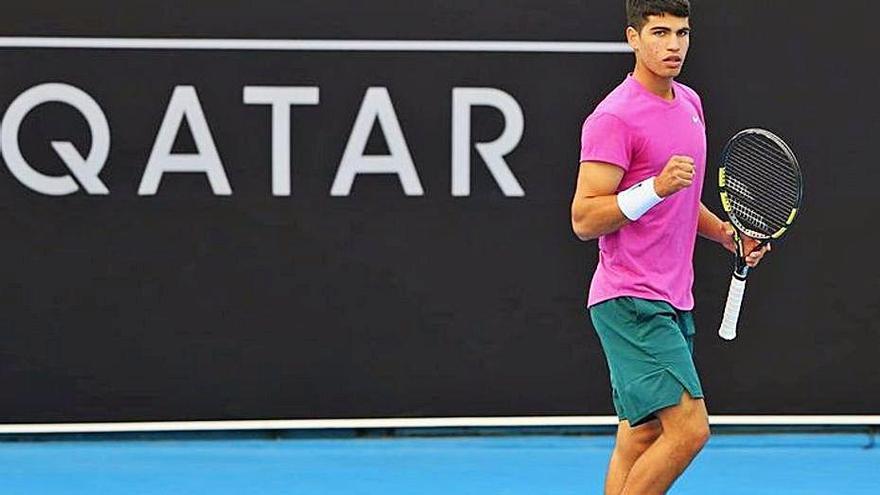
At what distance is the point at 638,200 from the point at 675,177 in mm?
112

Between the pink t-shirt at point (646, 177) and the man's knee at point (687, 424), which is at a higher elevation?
the pink t-shirt at point (646, 177)

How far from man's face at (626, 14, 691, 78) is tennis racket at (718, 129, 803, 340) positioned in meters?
0.29

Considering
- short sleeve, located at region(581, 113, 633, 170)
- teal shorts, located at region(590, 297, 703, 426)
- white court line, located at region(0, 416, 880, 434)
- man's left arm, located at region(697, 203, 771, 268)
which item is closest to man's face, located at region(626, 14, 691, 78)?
short sleeve, located at region(581, 113, 633, 170)

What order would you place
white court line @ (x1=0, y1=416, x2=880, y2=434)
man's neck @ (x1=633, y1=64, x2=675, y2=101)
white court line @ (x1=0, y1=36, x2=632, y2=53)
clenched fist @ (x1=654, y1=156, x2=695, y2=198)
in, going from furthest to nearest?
white court line @ (x1=0, y1=416, x2=880, y2=434)
white court line @ (x1=0, y1=36, x2=632, y2=53)
man's neck @ (x1=633, y1=64, x2=675, y2=101)
clenched fist @ (x1=654, y1=156, x2=695, y2=198)

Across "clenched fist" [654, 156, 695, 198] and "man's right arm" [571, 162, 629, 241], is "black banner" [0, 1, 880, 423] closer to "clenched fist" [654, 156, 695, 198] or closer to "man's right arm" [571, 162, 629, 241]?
"man's right arm" [571, 162, 629, 241]

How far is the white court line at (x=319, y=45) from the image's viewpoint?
207 inches

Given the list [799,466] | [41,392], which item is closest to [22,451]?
[41,392]

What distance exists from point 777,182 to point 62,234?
7.40 feet

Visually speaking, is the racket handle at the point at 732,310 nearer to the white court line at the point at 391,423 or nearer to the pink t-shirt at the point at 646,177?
the pink t-shirt at the point at 646,177

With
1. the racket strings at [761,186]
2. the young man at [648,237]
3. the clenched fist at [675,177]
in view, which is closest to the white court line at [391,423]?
the racket strings at [761,186]

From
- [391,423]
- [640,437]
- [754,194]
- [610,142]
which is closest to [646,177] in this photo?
[610,142]

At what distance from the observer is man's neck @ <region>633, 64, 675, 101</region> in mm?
3799

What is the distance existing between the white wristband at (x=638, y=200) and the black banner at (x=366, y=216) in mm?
1749

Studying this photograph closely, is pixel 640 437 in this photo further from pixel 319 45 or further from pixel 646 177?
pixel 319 45
